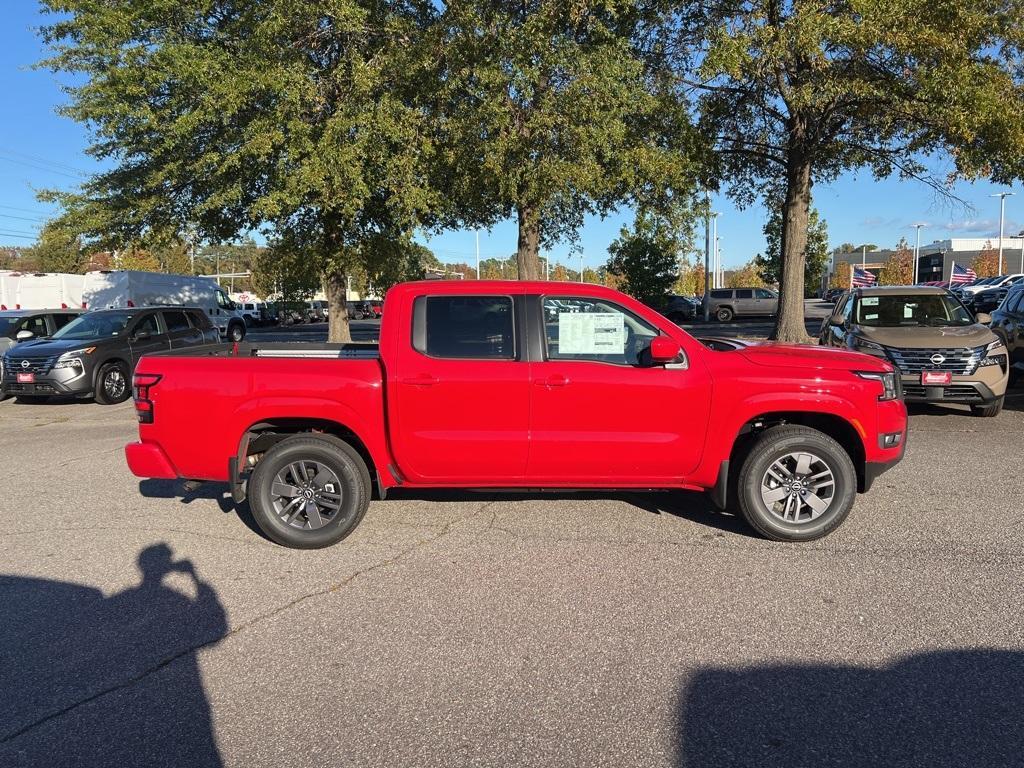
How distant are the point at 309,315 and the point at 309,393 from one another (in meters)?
52.6

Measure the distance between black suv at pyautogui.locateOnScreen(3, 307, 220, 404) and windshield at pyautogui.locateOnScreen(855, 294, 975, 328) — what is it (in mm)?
9880

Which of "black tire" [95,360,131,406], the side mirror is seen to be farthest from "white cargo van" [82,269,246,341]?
the side mirror

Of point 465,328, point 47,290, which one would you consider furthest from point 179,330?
point 47,290

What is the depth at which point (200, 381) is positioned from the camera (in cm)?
504

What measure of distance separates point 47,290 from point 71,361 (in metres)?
19.9

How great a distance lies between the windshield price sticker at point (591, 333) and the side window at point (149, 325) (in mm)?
10769

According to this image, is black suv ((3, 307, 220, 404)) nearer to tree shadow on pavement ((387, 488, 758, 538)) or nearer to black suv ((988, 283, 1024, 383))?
tree shadow on pavement ((387, 488, 758, 538))

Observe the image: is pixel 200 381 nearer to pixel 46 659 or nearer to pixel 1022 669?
pixel 46 659

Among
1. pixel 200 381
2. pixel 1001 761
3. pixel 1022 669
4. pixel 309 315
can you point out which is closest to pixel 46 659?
pixel 200 381

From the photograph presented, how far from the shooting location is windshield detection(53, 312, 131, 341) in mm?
Result: 12828

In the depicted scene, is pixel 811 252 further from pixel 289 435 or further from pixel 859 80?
pixel 289 435

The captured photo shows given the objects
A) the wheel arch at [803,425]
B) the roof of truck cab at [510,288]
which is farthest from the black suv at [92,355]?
the wheel arch at [803,425]

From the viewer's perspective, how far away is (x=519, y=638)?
3.72 metres

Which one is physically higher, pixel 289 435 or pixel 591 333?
pixel 591 333
